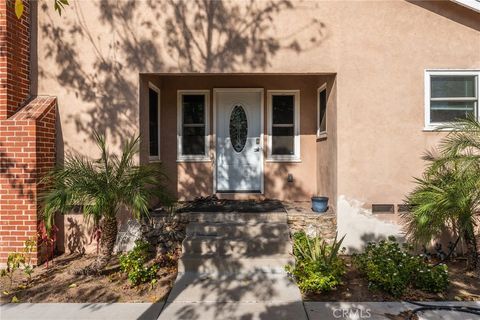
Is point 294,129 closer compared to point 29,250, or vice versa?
point 29,250

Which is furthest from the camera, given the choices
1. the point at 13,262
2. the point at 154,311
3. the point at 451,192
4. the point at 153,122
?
the point at 153,122

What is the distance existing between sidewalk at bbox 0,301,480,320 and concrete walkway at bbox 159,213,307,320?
119 mm

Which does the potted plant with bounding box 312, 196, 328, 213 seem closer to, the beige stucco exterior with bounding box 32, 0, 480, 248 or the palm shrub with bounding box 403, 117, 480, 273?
the beige stucco exterior with bounding box 32, 0, 480, 248

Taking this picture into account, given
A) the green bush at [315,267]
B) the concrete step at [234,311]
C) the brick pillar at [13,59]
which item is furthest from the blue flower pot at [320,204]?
the brick pillar at [13,59]

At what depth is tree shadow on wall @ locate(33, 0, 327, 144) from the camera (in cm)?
601

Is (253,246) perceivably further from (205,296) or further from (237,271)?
(205,296)

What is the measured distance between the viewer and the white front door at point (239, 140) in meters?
7.71

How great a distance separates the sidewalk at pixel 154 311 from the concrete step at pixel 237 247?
4.06 feet


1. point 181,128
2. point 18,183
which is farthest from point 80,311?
point 181,128

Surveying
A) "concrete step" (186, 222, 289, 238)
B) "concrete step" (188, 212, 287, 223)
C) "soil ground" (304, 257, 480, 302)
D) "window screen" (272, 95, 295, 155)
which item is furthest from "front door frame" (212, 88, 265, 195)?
"soil ground" (304, 257, 480, 302)

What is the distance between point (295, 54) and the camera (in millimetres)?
6008

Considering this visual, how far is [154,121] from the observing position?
725 centimetres

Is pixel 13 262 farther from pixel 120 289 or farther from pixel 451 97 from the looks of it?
pixel 451 97

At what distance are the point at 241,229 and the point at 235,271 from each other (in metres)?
0.81
